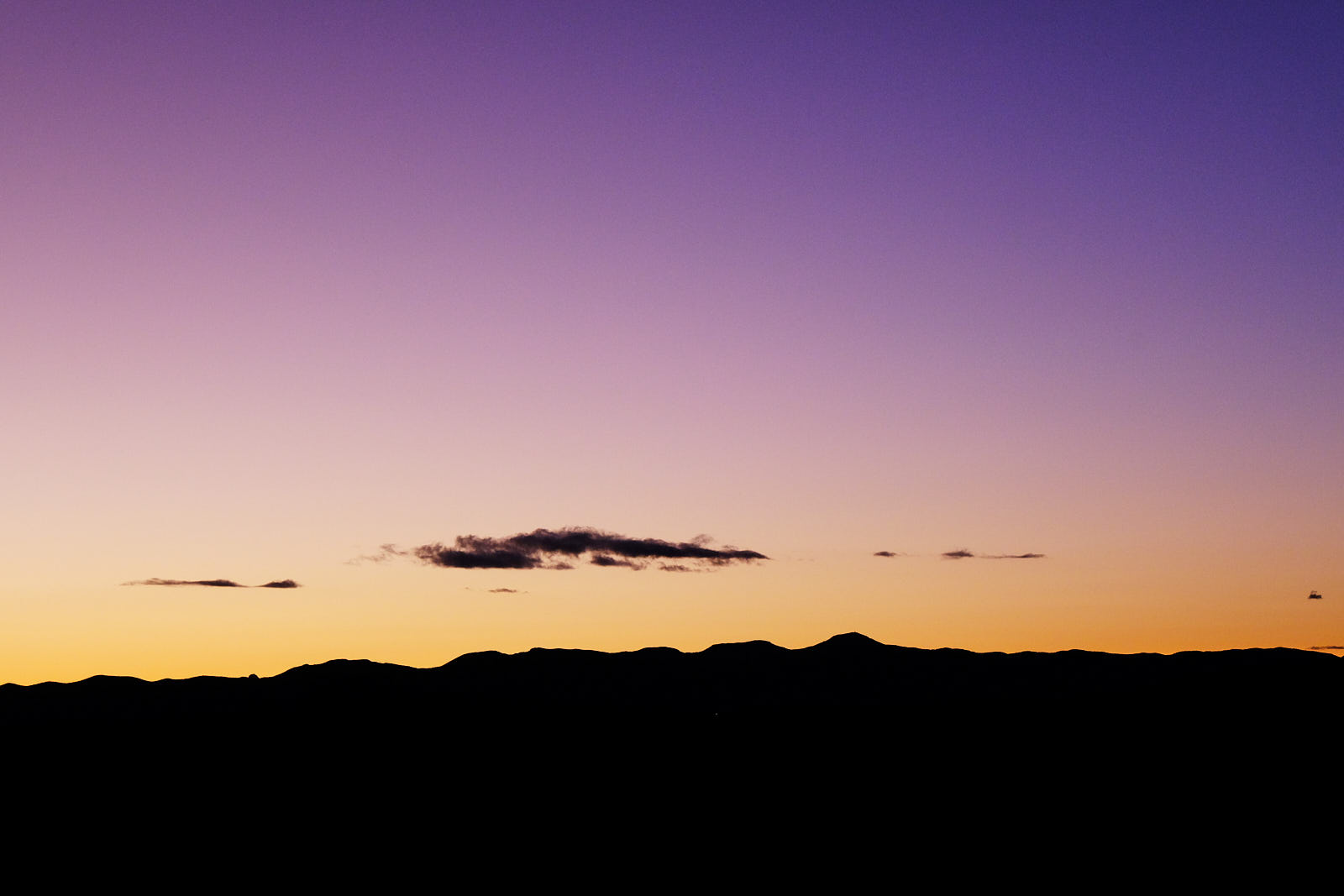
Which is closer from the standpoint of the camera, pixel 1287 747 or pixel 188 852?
pixel 188 852

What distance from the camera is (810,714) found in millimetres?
117375

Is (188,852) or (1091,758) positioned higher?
(1091,758)

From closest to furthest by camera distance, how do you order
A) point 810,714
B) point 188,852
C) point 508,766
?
point 188,852 < point 508,766 < point 810,714

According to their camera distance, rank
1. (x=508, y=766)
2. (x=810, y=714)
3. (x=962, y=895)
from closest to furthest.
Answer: (x=962, y=895) < (x=508, y=766) < (x=810, y=714)

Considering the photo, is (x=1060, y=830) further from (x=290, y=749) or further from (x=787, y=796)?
(x=290, y=749)

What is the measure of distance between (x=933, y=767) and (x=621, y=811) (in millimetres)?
23603

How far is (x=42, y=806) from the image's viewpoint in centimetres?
9419

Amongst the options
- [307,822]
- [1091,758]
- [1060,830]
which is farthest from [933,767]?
[307,822]

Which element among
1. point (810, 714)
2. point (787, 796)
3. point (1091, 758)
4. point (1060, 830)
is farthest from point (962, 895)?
point (810, 714)

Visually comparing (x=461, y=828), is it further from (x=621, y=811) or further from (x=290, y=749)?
(x=290, y=749)

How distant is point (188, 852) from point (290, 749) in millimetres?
24715

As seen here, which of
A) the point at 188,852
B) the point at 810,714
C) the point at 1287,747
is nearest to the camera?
the point at 188,852

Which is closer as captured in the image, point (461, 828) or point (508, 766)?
point (461, 828)

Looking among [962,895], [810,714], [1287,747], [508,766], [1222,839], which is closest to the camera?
[962,895]
